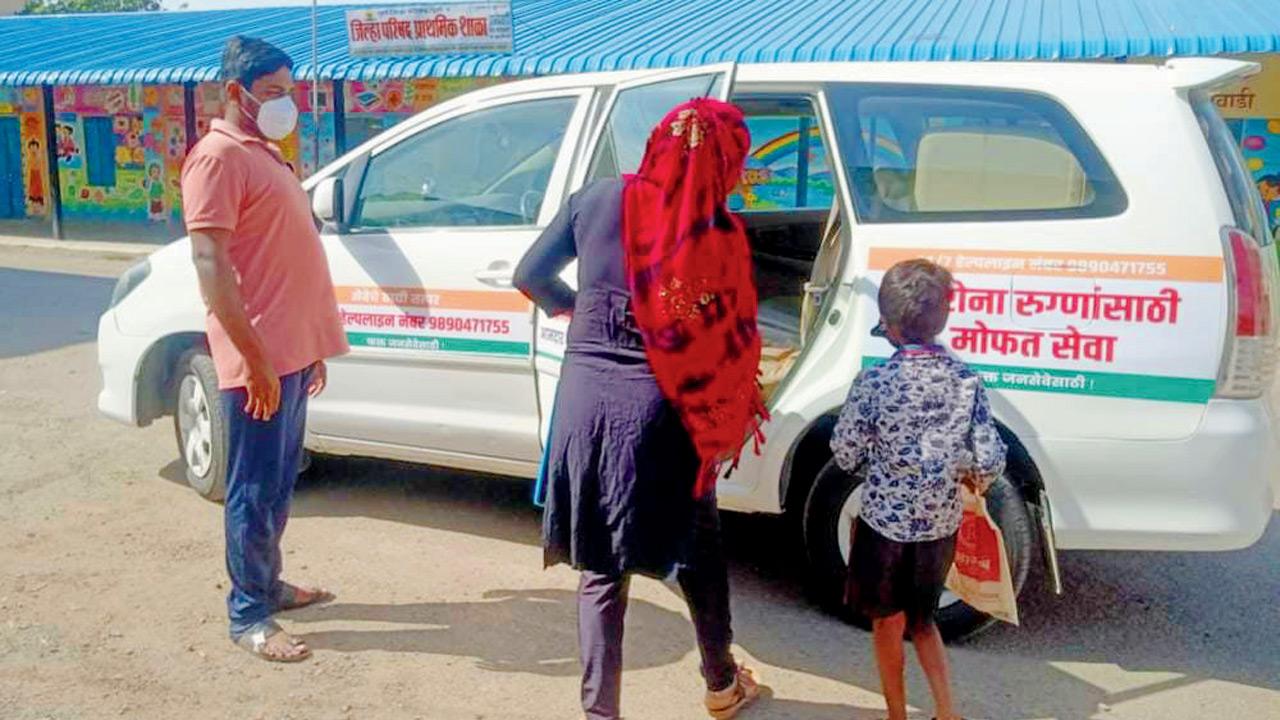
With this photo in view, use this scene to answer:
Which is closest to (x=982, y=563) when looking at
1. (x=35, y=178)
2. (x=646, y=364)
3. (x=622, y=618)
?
(x=622, y=618)

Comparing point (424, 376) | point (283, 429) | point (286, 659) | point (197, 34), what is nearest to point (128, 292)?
point (424, 376)

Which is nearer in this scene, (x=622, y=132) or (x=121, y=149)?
(x=622, y=132)

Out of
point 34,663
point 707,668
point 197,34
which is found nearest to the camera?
point 707,668

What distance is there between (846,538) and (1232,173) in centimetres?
169

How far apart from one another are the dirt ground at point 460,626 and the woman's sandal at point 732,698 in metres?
0.08

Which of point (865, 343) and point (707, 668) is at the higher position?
point (865, 343)

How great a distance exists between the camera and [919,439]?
3.14 metres

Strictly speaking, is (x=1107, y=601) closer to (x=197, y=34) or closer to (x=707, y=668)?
(x=707, y=668)

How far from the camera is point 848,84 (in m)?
4.14

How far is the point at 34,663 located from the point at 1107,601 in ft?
12.1

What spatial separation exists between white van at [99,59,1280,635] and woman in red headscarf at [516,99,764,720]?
487mm

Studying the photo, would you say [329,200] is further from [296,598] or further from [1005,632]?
[1005,632]

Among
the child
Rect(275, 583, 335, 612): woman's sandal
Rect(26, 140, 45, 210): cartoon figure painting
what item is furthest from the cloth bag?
Rect(26, 140, 45, 210): cartoon figure painting

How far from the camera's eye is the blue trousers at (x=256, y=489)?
3.73 metres
